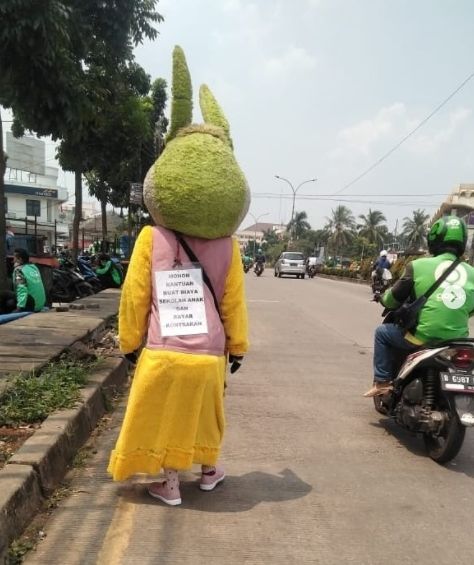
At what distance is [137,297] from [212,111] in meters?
1.19

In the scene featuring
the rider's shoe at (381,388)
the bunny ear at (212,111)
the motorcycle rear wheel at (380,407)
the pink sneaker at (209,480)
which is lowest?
the pink sneaker at (209,480)

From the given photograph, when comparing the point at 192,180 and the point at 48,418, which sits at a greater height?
the point at 192,180

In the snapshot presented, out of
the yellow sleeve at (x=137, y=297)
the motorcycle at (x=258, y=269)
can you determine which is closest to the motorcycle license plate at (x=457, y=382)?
the yellow sleeve at (x=137, y=297)

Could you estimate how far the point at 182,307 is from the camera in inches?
118

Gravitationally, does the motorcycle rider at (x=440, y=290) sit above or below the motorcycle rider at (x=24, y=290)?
above

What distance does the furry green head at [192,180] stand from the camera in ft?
9.70

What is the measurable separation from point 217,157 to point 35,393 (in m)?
2.19

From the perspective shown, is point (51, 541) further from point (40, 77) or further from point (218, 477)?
point (40, 77)

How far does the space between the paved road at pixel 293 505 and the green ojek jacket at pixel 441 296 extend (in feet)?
2.91

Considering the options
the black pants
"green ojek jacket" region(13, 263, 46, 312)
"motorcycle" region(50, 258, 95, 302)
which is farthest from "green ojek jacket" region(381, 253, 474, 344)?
"motorcycle" region(50, 258, 95, 302)

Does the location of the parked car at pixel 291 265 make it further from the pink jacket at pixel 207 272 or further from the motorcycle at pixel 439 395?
the pink jacket at pixel 207 272

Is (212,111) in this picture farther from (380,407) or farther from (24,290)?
(24,290)

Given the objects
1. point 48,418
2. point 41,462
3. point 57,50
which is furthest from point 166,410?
point 57,50

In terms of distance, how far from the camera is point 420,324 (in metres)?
4.08
